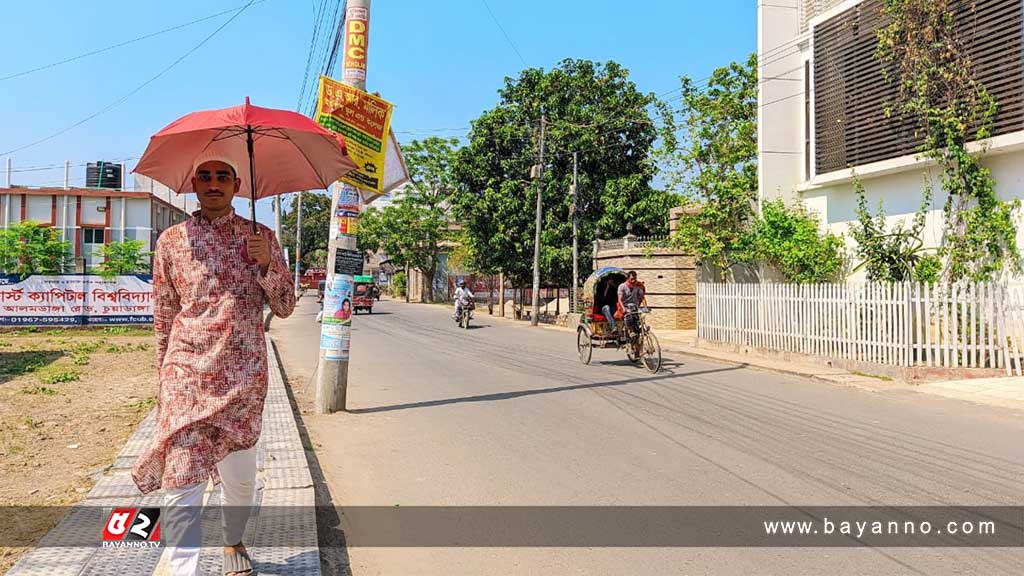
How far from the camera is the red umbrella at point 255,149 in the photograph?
3.74m

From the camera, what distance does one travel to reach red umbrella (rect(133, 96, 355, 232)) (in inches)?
147

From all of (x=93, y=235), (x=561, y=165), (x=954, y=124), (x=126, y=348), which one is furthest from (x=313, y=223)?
(x=954, y=124)

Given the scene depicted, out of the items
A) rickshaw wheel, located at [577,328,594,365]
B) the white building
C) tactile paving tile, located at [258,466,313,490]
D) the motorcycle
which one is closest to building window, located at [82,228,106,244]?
the motorcycle

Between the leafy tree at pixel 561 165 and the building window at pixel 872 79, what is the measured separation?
12.0 metres

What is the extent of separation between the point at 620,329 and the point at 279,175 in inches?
416

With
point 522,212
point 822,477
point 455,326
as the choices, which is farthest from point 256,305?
point 522,212

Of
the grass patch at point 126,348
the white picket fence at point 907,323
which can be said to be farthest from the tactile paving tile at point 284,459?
the grass patch at point 126,348

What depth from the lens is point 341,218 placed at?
28.8 feet

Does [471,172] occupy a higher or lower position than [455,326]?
higher

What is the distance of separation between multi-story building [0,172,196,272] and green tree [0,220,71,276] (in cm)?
1176

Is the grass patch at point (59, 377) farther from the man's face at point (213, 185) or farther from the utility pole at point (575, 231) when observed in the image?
the utility pole at point (575, 231)

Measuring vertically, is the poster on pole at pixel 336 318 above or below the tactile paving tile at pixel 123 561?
above

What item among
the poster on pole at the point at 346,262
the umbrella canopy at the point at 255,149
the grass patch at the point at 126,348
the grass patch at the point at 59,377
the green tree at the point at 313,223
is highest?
the green tree at the point at 313,223

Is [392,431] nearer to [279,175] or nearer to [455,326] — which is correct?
[279,175]
